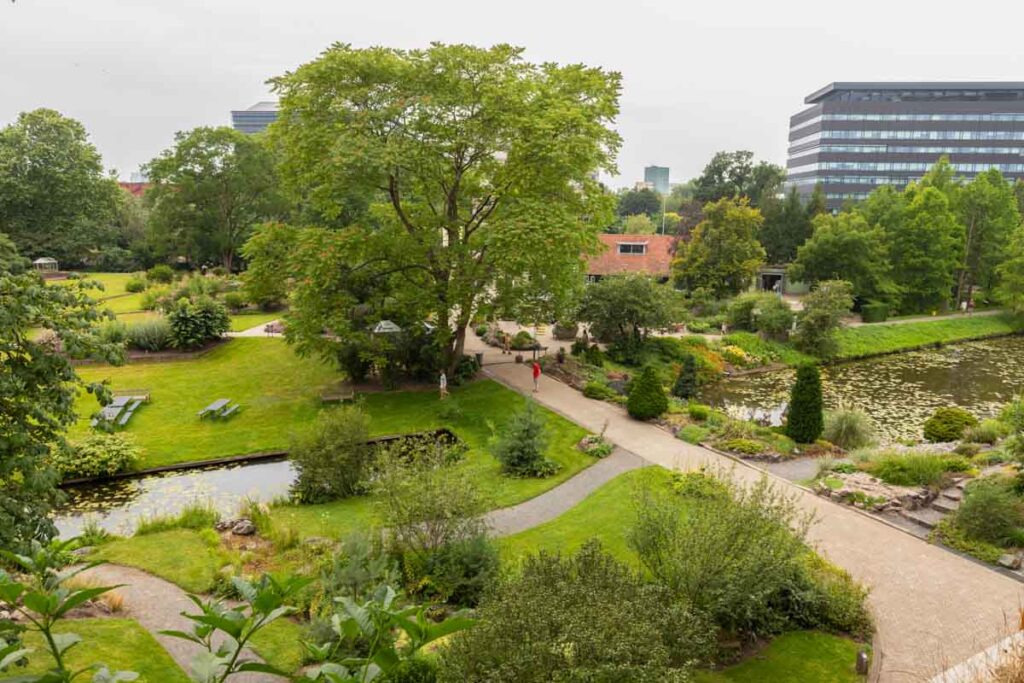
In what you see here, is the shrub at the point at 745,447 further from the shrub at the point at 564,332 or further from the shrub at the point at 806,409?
the shrub at the point at 564,332

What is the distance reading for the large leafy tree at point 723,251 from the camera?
130 ft

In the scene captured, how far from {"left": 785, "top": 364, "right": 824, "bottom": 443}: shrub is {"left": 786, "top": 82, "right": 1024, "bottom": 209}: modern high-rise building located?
258 ft

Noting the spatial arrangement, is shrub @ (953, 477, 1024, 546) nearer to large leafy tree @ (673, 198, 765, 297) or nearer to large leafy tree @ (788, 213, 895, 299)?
large leafy tree @ (673, 198, 765, 297)

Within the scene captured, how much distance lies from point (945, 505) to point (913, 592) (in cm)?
396

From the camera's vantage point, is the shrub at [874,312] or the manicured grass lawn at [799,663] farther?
the shrub at [874,312]

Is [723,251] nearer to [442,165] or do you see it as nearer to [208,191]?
[442,165]

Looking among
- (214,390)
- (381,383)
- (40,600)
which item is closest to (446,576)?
(40,600)

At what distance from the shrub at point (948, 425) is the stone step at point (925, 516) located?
27.7 ft

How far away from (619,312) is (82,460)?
2047cm

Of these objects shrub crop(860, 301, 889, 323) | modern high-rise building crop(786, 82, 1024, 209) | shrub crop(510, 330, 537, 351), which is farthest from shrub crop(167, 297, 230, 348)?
modern high-rise building crop(786, 82, 1024, 209)

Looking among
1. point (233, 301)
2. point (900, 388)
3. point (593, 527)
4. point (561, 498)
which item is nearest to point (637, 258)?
point (900, 388)

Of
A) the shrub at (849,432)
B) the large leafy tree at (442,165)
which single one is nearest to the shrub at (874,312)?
the shrub at (849,432)

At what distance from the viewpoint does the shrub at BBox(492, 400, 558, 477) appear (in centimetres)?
1686

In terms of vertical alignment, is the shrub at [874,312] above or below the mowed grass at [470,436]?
above
